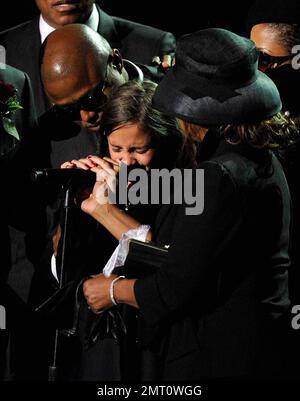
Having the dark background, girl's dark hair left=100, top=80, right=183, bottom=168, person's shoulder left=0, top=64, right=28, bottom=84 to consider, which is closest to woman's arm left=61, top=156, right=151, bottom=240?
girl's dark hair left=100, top=80, right=183, bottom=168

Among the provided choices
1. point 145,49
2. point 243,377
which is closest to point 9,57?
point 145,49

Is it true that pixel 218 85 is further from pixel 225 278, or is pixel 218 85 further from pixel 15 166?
pixel 15 166

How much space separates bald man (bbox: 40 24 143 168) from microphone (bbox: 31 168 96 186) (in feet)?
1.56

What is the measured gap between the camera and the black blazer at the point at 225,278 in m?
2.00

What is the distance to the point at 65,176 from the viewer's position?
246cm

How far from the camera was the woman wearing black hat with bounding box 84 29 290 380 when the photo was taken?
2012mm

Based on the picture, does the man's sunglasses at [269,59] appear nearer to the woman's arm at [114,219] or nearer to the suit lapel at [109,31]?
the suit lapel at [109,31]

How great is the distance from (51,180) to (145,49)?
1.13 m

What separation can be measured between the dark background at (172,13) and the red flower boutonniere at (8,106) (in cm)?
123

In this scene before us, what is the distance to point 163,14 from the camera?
4.03 m

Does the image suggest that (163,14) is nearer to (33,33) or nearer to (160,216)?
(33,33)
